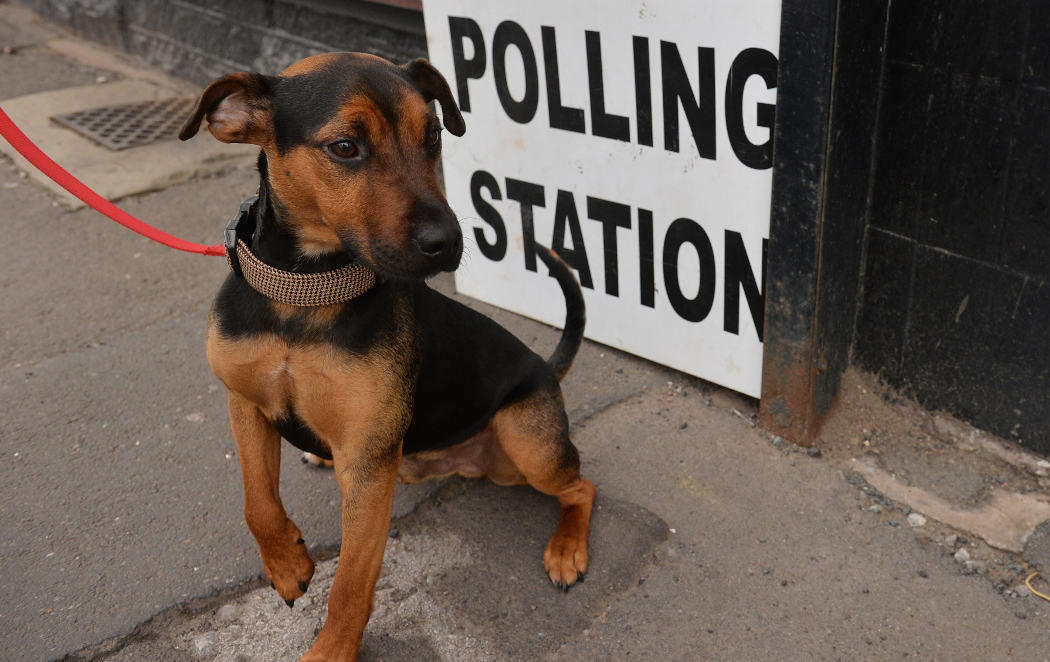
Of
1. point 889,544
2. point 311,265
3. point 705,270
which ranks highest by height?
point 311,265

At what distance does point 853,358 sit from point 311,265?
2.35 m

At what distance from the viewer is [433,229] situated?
2254mm

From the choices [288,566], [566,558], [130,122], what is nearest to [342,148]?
[288,566]

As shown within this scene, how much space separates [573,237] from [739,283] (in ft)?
2.65

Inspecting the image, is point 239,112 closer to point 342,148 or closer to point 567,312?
point 342,148

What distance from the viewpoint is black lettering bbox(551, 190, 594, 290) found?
4.05m

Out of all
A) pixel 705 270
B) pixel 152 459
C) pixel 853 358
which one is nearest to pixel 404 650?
pixel 152 459

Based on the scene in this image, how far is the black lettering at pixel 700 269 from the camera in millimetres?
3670

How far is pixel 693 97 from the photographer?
3447 mm

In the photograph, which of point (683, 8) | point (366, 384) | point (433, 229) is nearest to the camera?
point (433, 229)

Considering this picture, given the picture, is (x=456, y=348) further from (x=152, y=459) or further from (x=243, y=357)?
(x=152, y=459)

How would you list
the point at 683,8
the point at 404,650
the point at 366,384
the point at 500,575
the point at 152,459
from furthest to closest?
1. the point at 152,459
2. the point at 683,8
3. the point at 500,575
4. the point at 404,650
5. the point at 366,384

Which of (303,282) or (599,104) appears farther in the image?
(599,104)

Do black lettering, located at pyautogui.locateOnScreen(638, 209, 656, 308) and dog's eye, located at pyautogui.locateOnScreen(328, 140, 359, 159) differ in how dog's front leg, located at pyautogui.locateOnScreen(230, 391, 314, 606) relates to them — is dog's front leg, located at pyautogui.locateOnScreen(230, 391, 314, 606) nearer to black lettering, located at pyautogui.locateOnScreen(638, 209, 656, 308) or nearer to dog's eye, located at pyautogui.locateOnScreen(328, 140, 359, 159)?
dog's eye, located at pyautogui.locateOnScreen(328, 140, 359, 159)
